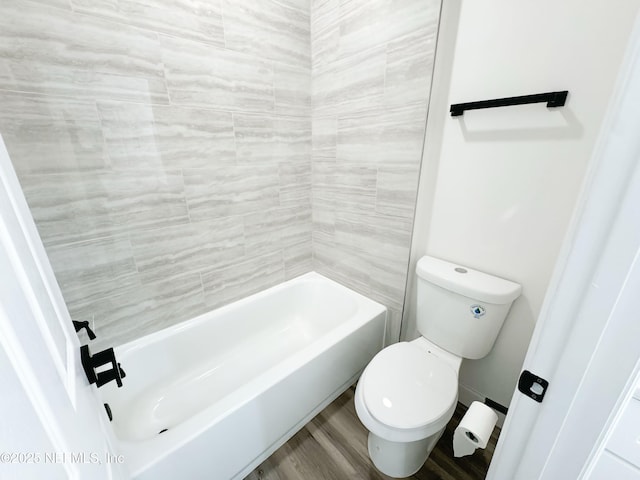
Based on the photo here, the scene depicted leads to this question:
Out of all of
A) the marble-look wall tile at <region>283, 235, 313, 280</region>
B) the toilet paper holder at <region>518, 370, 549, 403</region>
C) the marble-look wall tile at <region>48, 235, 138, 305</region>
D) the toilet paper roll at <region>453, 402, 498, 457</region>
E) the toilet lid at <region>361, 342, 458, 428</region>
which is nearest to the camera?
the toilet paper holder at <region>518, 370, 549, 403</region>

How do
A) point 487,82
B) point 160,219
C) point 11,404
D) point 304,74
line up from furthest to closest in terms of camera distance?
point 304,74 → point 160,219 → point 487,82 → point 11,404

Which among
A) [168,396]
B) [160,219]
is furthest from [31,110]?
[168,396]

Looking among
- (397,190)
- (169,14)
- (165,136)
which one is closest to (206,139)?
(165,136)

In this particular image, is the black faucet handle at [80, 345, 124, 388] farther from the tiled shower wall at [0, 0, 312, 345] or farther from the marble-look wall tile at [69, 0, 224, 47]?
the marble-look wall tile at [69, 0, 224, 47]

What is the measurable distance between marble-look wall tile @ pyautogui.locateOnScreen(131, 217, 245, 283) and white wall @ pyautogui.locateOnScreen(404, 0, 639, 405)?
3.49 feet

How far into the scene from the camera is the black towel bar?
0.90 metres

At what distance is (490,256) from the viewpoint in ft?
3.95

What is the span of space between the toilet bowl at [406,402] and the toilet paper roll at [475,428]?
78 mm

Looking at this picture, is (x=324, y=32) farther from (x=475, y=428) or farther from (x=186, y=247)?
(x=475, y=428)

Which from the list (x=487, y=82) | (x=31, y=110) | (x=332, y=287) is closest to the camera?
(x=31, y=110)

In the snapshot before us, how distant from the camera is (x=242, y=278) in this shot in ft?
5.52

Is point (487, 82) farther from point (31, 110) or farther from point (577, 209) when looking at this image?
point (31, 110)

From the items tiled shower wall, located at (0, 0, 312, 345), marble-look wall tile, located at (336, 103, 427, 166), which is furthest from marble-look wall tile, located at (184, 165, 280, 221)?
marble-look wall tile, located at (336, 103, 427, 166)

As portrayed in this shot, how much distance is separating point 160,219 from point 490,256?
1.59m
